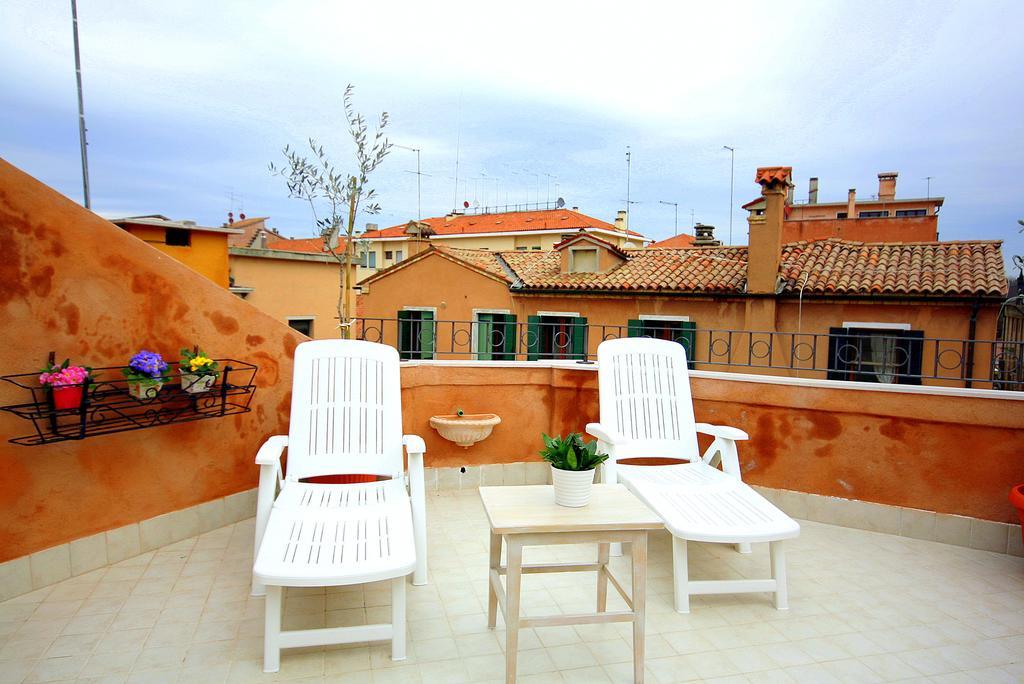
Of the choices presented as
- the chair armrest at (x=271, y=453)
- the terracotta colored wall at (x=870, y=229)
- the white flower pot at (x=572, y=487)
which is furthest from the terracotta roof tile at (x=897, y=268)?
the chair armrest at (x=271, y=453)

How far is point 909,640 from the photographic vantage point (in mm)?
2643

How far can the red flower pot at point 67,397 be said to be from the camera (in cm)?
273

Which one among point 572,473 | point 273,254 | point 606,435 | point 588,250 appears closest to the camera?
point 572,473

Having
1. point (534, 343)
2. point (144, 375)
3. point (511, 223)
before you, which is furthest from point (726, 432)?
point (511, 223)

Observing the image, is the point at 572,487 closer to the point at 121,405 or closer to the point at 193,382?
the point at 193,382

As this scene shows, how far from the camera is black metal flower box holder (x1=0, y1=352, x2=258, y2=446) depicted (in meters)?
2.78

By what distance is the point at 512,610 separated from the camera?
7.23 ft

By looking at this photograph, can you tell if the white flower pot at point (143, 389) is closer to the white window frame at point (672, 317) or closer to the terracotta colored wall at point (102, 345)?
the terracotta colored wall at point (102, 345)

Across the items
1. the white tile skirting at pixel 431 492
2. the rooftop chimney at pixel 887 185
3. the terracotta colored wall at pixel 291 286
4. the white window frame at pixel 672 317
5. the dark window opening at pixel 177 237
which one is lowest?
the white tile skirting at pixel 431 492

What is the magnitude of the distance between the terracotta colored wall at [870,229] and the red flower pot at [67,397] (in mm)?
17771

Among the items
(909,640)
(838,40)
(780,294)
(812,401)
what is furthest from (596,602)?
(780,294)

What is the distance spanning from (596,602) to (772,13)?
7.15 metres

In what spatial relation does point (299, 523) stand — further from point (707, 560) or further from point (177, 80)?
point (177, 80)

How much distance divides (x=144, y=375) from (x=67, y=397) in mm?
329
